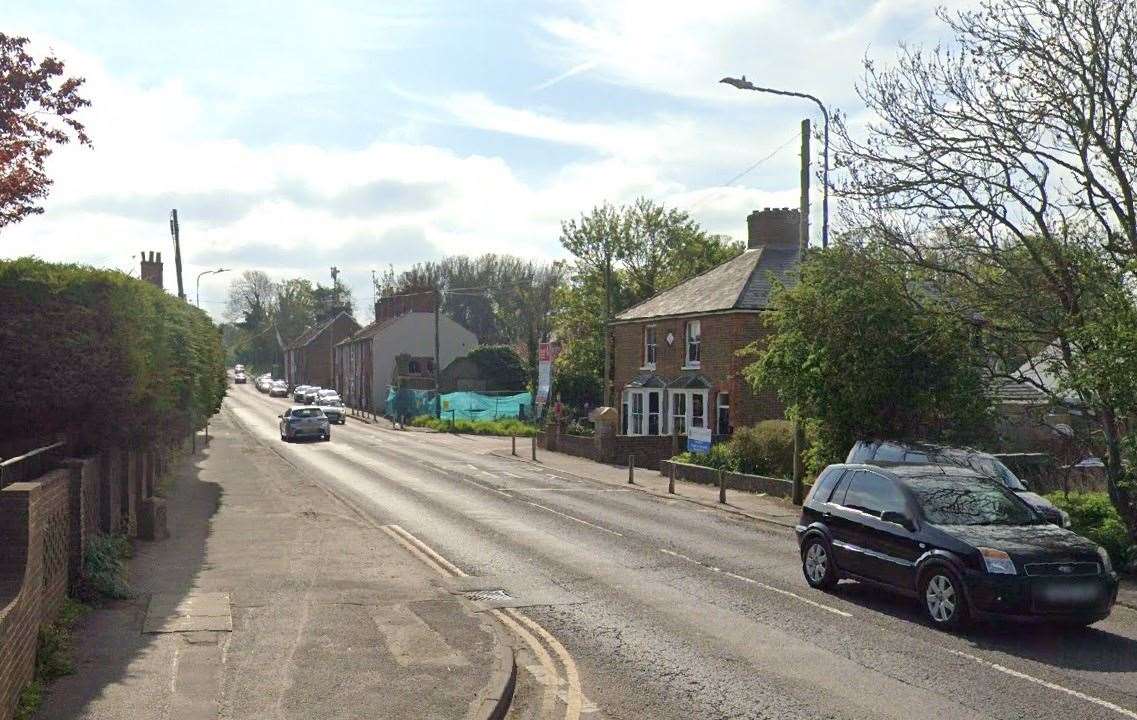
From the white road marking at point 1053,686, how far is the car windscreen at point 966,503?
207 cm

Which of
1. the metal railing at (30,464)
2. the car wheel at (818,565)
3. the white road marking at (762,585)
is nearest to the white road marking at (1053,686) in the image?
the white road marking at (762,585)

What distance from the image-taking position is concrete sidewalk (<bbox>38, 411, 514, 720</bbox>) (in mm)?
8516

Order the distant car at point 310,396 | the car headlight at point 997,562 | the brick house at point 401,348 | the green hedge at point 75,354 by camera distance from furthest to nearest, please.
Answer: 1. the brick house at point 401,348
2. the distant car at point 310,396
3. the green hedge at point 75,354
4. the car headlight at point 997,562

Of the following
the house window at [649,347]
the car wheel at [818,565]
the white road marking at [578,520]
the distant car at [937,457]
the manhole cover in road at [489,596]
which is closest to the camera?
the manhole cover in road at [489,596]

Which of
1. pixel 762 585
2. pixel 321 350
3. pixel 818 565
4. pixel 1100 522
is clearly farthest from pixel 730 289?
pixel 321 350

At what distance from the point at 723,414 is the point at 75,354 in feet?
88.3

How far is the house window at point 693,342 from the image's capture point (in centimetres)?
3969

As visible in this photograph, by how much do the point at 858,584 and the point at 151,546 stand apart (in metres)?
10.3

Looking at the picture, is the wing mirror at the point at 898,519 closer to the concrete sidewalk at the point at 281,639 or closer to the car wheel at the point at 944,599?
the car wheel at the point at 944,599

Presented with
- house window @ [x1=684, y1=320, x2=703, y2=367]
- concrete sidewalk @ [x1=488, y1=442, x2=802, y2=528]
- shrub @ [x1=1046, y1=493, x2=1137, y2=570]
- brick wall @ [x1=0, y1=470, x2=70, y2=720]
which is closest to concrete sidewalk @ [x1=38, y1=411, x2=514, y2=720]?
brick wall @ [x1=0, y1=470, x2=70, y2=720]

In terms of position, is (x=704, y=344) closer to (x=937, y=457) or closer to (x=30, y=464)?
(x=937, y=457)

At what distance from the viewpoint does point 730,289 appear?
39.6 m

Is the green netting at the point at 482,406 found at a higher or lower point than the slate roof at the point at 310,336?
lower

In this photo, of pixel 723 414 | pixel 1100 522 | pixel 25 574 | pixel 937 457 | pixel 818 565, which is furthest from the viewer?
pixel 723 414
